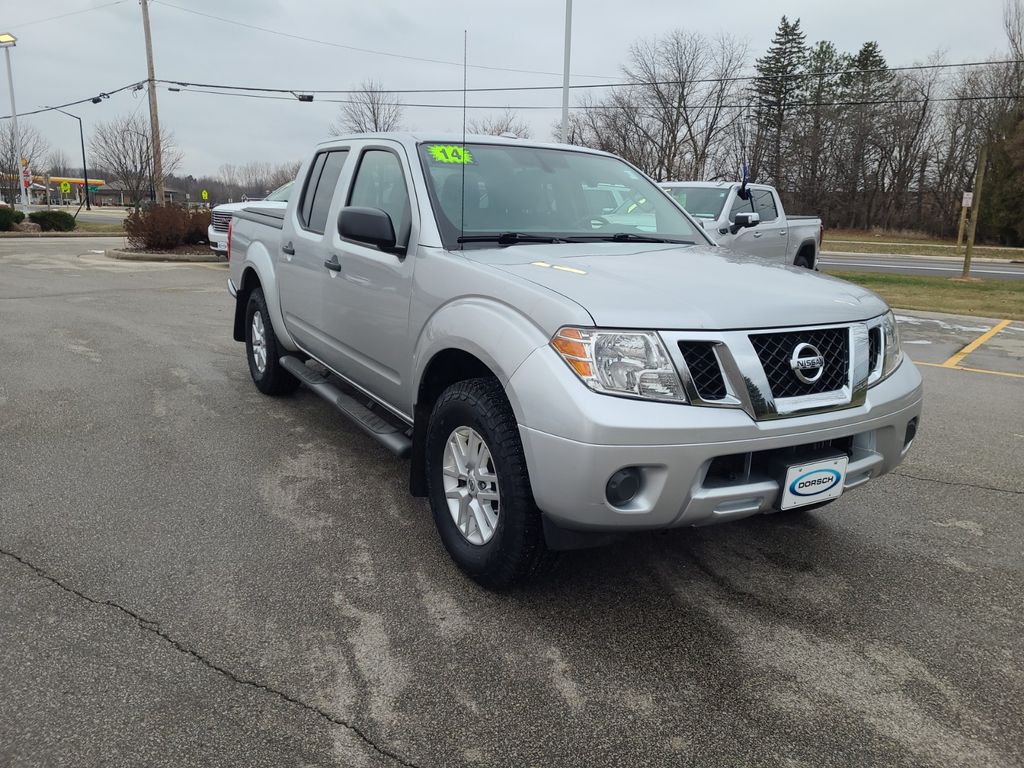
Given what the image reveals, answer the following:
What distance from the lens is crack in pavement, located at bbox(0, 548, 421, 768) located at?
2253 mm

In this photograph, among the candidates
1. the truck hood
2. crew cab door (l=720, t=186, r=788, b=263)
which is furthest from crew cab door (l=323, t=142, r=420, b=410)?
crew cab door (l=720, t=186, r=788, b=263)

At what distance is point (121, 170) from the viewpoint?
29.8m

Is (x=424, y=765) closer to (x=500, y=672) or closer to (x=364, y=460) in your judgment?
(x=500, y=672)

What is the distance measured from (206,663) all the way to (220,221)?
1660 cm

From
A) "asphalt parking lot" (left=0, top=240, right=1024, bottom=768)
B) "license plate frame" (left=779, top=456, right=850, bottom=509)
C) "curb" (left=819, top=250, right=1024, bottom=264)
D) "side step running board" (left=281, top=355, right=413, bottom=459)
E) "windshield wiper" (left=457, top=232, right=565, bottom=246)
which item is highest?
"windshield wiper" (left=457, top=232, right=565, bottom=246)

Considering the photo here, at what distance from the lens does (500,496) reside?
2.88m

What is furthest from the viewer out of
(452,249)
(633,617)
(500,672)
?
(452,249)

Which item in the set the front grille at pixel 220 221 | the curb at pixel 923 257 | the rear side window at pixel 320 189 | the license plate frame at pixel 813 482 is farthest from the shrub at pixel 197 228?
the curb at pixel 923 257

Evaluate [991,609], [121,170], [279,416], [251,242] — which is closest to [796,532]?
[991,609]

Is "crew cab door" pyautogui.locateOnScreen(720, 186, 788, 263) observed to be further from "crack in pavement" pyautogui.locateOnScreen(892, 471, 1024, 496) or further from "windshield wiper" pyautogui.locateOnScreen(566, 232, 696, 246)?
"windshield wiper" pyautogui.locateOnScreen(566, 232, 696, 246)

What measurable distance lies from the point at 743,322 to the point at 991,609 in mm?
1662

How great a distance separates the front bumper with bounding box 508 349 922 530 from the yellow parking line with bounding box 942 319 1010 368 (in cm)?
659

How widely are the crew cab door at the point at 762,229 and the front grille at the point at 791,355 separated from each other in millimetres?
7827

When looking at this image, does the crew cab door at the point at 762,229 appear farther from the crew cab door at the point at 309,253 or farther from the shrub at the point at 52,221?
the shrub at the point at 52,221
